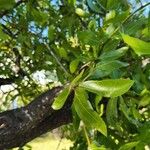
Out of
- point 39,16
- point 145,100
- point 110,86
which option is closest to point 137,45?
point 110,86

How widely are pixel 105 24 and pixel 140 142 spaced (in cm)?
39

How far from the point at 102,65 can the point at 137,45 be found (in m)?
0.34

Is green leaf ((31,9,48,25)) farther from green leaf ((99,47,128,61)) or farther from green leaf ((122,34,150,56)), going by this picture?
green leaf ((122,34,150,56))

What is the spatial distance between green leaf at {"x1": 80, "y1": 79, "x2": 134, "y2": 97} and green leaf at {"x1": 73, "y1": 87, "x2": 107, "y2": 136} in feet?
0.10

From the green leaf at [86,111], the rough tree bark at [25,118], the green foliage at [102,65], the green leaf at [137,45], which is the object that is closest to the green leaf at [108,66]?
the green foliage at [102,65]

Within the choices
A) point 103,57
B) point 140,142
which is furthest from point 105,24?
point 140,142

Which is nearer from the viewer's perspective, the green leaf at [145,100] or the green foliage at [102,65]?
the green foliage at [102,65]

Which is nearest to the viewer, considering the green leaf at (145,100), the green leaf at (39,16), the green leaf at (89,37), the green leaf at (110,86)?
the green leaf at (110,86)

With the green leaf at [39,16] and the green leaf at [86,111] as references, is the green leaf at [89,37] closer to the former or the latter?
the green leaf at [86,111]

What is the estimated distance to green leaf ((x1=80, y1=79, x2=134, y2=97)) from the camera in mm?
938

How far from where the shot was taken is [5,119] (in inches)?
75.3

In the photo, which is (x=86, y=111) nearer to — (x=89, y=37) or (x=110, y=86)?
(x=110, y=86)

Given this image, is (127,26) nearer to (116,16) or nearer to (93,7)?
(116,16)

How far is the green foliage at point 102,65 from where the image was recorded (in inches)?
40.7
